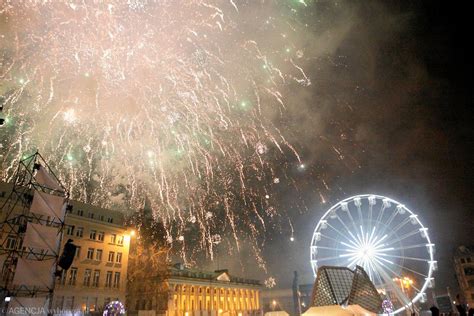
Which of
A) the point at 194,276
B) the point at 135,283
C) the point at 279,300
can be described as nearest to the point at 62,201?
the point at 135,283

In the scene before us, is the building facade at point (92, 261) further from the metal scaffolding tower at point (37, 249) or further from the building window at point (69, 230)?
the metal scaffolding tower at point (37, 249)

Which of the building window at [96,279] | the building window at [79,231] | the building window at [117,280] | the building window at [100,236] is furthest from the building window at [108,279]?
the building window at [79,231]

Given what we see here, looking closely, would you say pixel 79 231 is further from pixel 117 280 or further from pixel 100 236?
pixel 117 280

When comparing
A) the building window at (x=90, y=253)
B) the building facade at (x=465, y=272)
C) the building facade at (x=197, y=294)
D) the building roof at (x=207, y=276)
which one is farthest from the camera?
the building facade at (x=465, y=272)

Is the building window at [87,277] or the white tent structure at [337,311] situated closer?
the white tent structure at [337,311]

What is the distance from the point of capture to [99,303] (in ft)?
148

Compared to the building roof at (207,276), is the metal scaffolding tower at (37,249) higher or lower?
lower

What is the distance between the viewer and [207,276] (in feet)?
257

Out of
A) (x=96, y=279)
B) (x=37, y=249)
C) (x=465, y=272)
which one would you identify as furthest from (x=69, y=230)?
A: (x=465, y=272)

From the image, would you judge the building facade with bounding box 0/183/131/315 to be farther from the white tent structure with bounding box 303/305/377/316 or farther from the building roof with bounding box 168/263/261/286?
the white tent structure with bounding box 303/305/377/316

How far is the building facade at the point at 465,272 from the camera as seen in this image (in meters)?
80.1

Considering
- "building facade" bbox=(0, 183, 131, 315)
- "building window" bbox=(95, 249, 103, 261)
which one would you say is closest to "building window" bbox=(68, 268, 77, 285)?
"building facade" bbox=(0, 183, 131, 315)

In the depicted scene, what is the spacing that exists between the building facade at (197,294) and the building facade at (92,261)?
434cm

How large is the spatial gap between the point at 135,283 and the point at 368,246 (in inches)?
1257
